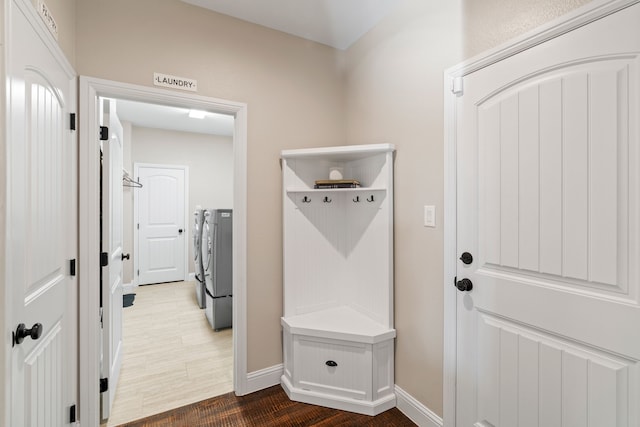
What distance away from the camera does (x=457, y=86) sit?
5.13 ft

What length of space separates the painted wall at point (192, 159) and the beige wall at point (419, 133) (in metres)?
4.15

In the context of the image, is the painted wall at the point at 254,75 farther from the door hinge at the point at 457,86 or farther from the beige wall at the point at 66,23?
the door hinge at the point at 457,86

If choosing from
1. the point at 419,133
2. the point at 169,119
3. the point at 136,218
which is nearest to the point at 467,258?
the point at 419,133

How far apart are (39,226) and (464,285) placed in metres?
1.95

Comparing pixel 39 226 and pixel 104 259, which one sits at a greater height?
pixel 39 226

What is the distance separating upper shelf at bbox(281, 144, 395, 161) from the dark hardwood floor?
1.74m

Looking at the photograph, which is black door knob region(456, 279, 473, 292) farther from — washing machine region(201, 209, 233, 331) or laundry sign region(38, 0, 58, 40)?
washing machine region(201, 209, 233, 331)

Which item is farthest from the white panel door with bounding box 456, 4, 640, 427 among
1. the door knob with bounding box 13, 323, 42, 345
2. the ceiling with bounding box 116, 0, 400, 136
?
the door knob with bounding box 13, 323, 42, 345

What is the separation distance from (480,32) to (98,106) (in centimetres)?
215

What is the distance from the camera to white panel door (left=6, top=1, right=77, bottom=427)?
38.5 inches

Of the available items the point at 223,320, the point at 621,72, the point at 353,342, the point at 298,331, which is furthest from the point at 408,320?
the point at 223,320

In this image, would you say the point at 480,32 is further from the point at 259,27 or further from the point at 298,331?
the point at 298,331

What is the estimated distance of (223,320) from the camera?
3.27 meters

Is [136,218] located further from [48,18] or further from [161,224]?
[48,18]
